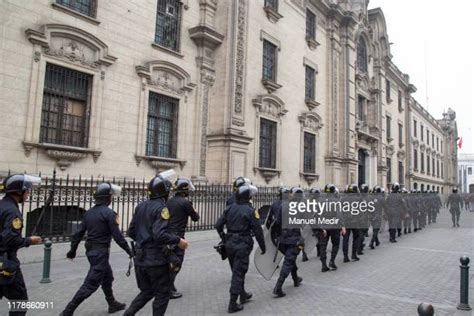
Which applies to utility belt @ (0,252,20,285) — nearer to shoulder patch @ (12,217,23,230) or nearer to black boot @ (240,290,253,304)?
shoulder patch @ (12,217,23,230)

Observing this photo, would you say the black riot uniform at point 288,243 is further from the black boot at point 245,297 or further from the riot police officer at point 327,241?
the riot police officer at point 327,241

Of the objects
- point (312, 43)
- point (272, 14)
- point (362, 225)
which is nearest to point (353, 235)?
point (362, 225)

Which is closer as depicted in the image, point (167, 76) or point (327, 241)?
point (327, 241)

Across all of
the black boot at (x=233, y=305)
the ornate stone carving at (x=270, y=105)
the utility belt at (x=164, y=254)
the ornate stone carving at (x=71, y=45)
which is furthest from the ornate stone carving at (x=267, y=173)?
the utility belt at (x=164, y=254)

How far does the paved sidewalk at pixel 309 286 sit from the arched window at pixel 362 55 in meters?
20.8

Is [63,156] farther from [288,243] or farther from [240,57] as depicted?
[240,57]

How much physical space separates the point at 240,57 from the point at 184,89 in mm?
3053

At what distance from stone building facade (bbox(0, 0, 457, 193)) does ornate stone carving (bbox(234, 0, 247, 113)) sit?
Answer: 68 millimetres

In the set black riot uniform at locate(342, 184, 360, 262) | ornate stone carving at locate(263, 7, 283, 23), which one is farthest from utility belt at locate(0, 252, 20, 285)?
ornate stone carving at locate(263, 7, 283, 23)

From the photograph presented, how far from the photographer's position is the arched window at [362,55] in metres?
28.1

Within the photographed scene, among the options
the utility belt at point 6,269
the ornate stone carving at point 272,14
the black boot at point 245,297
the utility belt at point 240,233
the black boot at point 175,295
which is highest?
the ornate stone carving at point 272,14

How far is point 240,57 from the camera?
15.9 m

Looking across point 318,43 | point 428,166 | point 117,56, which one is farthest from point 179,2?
point 428,166

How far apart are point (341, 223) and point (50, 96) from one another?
8492mm
